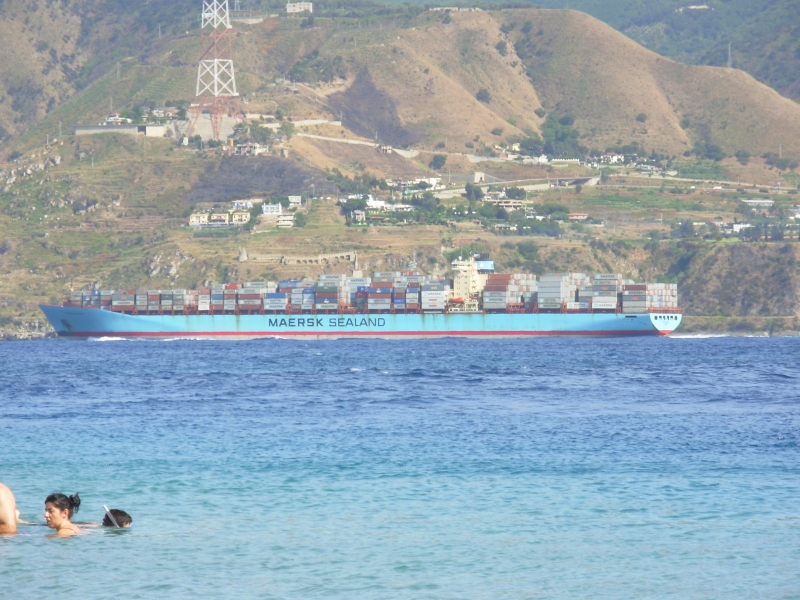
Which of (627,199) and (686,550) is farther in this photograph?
(627,199)

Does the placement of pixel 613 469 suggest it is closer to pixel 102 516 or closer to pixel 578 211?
pixel 102 516

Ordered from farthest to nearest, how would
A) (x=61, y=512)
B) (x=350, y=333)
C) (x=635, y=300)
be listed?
1. (x=350, y=333)
2. (x=635, y=300)
3. (x=61, y=512)

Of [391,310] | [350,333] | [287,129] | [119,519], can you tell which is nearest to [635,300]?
[391,310]

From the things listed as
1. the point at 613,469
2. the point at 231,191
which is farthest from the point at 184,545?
the point at 231,191

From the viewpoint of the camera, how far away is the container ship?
365 feet

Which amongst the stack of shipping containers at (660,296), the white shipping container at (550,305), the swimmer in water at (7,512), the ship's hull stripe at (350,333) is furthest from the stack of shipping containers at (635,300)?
the swimmer in water at (7,512)

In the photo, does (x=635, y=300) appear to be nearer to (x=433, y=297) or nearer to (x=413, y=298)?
(x=433, y=297)

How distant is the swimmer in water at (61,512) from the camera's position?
22125mm

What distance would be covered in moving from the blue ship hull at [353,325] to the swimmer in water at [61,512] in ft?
292

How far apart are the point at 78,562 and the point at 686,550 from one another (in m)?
10.0

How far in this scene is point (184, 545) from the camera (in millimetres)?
22562

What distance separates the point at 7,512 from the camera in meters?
21.8

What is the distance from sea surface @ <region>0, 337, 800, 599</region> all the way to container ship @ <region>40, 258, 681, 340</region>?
5593 centimetres

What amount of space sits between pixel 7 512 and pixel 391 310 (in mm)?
90441
